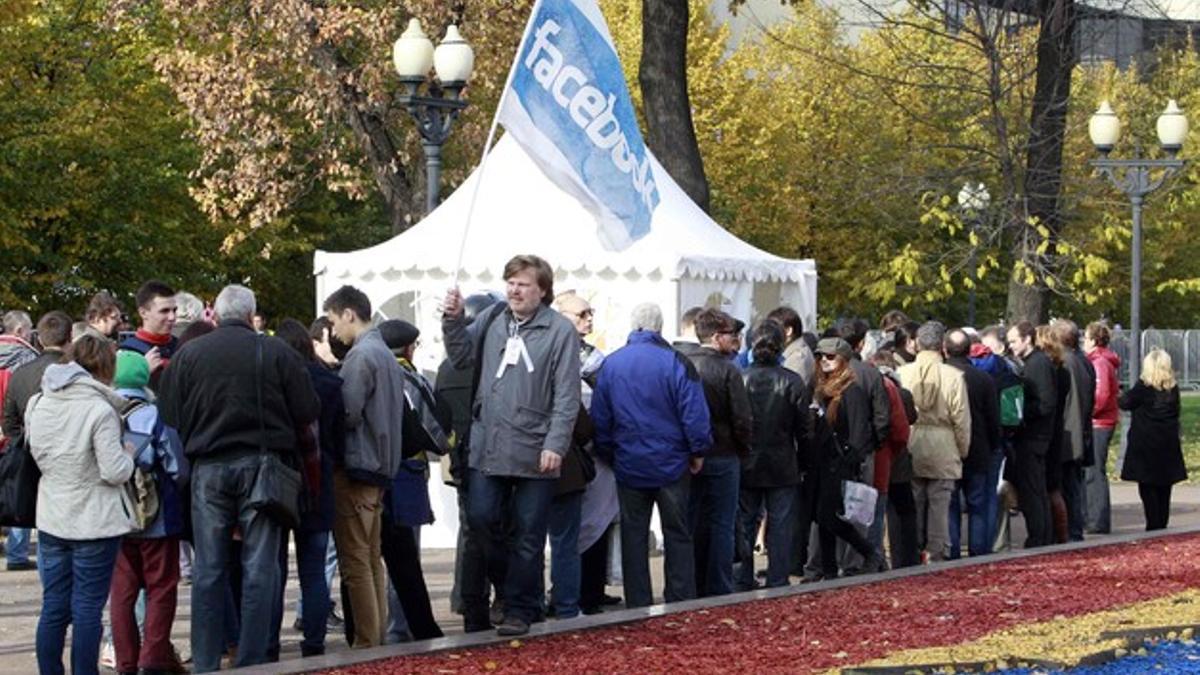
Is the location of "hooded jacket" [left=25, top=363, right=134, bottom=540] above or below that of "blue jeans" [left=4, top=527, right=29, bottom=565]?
above

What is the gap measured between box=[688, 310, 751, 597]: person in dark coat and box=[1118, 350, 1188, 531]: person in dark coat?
6.08m

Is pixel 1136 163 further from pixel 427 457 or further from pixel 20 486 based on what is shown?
pixel 20 486

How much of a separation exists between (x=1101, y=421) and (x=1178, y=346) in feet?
183

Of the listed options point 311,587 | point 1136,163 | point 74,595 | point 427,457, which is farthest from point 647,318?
point 1136,163

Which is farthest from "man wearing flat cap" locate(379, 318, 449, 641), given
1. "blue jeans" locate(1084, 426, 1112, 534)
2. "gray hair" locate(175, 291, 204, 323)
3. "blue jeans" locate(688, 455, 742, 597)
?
"blue jeans" locate(1084, 426, 1112, 534)

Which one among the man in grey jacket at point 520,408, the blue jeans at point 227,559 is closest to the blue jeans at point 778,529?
the man in grey jacket at point 520,408

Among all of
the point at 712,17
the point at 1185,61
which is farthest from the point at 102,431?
the point at 1185,61

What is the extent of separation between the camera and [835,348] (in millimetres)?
16062

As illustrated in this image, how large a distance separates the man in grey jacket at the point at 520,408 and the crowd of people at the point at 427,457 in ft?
0.04

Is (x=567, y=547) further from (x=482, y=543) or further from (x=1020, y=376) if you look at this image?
(x=1020, y=376)

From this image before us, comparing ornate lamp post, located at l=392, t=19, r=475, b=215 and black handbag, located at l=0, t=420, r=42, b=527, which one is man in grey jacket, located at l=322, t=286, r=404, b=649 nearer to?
black handbag, located at l=0, t=420, r=42, b=527

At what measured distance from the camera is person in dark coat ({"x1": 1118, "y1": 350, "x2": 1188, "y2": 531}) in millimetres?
19375

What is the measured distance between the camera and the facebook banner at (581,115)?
45.6ft

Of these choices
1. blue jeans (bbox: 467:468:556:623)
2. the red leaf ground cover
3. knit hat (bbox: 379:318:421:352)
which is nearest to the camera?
the red leaf ground cover
